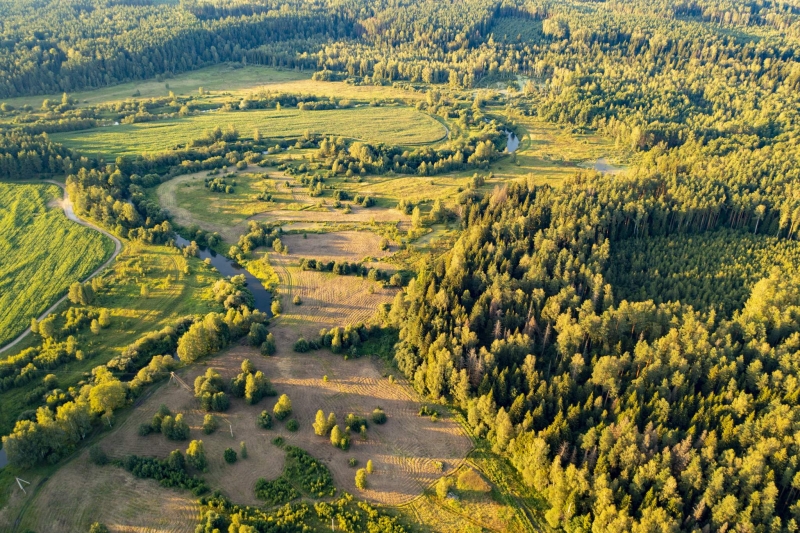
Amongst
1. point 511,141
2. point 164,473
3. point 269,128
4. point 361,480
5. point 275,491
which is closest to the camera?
point 275,491

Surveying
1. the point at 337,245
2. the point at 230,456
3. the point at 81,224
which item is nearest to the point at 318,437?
the point at 230,456

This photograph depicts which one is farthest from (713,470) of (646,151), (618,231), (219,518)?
(646,151)

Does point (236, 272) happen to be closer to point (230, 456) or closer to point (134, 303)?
point (134, 303)

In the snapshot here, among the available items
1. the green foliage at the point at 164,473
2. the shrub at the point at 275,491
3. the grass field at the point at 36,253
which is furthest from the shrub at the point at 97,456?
the grass field at the point at 36,253

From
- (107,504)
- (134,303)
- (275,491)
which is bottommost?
(275,491)

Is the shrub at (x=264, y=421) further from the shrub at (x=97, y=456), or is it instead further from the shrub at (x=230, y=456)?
the shrub at (x=97, y=456)

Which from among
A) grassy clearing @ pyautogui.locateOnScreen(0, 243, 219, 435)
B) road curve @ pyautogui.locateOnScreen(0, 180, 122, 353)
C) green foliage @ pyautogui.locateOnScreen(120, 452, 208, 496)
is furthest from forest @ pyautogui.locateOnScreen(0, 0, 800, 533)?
road curve @ pyautogui.locateOnScreen(0, 180, 122, 353)
